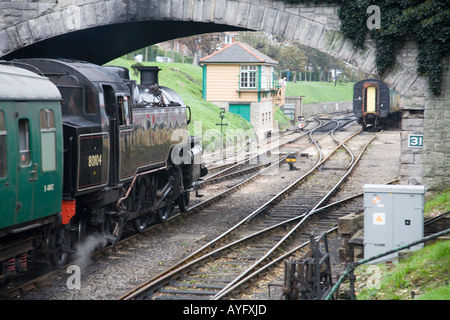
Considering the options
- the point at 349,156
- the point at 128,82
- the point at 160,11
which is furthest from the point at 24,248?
the point at 349,156

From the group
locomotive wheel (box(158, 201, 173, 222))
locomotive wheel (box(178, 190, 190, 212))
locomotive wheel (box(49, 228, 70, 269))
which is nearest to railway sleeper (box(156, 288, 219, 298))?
locomotive wheel (box(49, 228, 70, 269))

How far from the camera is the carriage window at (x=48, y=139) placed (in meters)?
9.85

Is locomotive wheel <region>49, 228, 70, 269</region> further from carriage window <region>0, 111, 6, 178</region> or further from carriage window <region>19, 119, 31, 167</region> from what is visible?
carriage window <region>0, 111, 6, 178</region>

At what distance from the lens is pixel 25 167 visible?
9.38m

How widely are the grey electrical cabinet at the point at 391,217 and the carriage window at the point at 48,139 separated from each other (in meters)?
5.12

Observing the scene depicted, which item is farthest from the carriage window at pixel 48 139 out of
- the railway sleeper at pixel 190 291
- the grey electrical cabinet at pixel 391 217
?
the grey electrical cabinet at pixel 391 217

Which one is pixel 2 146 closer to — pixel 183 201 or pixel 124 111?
pixel 124 111

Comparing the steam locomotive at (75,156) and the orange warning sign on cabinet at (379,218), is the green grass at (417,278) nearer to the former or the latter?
the orange warning sign on cabinet at (379,218)

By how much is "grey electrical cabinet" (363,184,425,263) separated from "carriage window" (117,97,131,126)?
4.83 metres

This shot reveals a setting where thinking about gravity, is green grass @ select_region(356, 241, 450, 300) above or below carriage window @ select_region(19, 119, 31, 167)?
below

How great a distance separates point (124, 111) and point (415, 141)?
24.7ft

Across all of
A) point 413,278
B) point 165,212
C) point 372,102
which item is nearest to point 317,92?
point 372,102

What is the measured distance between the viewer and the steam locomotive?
30.5ft
